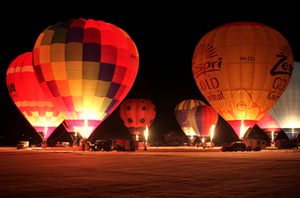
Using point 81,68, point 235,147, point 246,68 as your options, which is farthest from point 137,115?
point 246,68

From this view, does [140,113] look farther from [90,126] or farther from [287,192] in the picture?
[287,192]

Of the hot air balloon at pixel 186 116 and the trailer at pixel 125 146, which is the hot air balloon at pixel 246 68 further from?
the hot air balloon at pixel 186 116

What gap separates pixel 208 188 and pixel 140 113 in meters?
43.6

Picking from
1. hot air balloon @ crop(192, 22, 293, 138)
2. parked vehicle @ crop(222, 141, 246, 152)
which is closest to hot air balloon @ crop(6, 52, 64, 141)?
hot air balloon @ crop(192, 22, 293, 138)

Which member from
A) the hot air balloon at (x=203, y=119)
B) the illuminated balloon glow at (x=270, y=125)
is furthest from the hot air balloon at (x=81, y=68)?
the illuminated balloon glow at (x=270, y=125)

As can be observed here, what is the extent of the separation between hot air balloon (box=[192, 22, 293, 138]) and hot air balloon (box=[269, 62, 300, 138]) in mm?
13649

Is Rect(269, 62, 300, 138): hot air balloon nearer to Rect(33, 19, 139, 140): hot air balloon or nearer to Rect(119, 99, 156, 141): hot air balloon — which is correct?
Rect(119, 99, 156, 141): hot air balloon

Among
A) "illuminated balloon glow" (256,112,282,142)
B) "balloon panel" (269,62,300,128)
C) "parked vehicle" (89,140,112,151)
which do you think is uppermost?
"balloon panel" (269,62,300,128)

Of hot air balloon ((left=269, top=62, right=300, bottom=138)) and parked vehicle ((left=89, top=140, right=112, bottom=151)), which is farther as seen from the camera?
hot air balloon ((left=269, top=62, right=300, bottom=138))

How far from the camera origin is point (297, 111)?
40.5 metres

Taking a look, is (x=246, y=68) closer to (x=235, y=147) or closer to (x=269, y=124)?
(x=235, y=147)

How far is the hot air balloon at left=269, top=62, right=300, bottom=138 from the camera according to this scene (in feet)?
133

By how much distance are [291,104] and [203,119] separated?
12692 millimetres

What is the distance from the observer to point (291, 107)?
40.6 m
